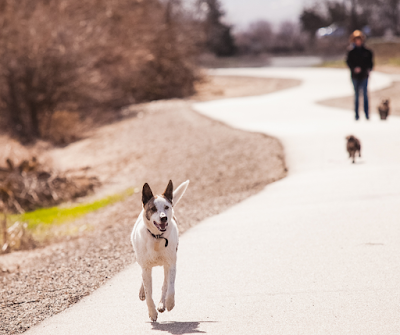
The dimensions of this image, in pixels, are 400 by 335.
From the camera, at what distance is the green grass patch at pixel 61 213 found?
14359 millimetres

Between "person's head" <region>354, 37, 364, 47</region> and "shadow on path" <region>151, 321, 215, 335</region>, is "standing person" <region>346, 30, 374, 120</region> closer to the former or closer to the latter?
"person's head" <region>354, 37, 364, 47</region>

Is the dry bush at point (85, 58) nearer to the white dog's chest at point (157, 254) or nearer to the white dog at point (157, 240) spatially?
the white dog at point (157, 240)

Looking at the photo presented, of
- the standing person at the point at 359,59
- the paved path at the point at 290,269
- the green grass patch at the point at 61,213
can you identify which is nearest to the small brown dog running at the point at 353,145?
the paved path at the point at 290,269

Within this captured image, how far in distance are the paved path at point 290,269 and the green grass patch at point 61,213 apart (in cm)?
499

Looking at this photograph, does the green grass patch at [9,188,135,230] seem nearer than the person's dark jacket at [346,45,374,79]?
Yes

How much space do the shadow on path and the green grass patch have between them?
8.64 metres

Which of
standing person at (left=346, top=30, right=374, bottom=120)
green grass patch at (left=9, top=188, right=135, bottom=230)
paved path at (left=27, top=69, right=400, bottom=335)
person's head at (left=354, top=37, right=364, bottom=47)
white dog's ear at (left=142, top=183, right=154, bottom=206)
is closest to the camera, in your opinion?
white dog's ear at (left=142, top=183, right=154, bottom=206)

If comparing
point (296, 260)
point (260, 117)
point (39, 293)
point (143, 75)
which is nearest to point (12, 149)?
point (260, 117)

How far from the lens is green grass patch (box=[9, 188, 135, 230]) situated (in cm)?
1436

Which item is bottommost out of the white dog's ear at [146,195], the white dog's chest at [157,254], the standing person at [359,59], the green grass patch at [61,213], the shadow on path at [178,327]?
the green grass patch at [61,213]

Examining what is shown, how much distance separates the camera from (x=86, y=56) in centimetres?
2870

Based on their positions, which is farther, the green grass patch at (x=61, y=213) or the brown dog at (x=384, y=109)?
the brown dog at (x=384, y=109)

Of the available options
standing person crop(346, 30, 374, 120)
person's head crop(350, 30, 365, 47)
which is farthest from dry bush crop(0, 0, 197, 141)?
person's head crop(350, 30, 365, 47)

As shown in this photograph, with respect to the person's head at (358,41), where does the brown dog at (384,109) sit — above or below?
below
